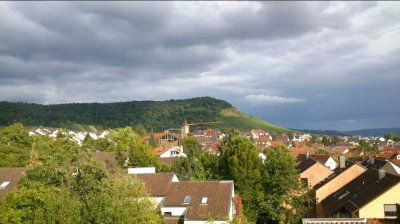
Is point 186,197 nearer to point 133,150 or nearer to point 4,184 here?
point 4,184

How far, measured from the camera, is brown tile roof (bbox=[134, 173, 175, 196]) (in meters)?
36.2

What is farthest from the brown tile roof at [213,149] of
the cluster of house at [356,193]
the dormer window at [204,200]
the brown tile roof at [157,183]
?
the dormer window at [204,200]

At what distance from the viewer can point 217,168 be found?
5000 cm

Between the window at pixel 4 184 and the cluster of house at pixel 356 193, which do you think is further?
Result: the window at pixel 4 184

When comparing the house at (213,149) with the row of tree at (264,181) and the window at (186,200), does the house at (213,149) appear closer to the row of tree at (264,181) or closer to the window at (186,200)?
the row of tree at (264,181)

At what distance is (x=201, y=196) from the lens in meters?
34.5

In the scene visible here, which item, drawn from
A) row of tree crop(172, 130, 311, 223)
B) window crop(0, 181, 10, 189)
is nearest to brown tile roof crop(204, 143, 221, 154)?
row of tree crop(172, 130, 311, 223)

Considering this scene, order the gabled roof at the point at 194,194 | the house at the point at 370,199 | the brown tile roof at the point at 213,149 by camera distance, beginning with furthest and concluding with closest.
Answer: the brown tile roof at the point at 213,149, the house at the point at 370,199, the gabled roof at the point at 194,194

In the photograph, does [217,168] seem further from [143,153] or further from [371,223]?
[371,223]

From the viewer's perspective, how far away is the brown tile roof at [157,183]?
36216 millimetres

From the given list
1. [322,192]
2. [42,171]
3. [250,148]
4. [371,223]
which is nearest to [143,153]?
[250,148]

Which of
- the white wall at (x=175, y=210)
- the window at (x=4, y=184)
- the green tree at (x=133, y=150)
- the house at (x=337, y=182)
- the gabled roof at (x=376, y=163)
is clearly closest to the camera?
the white wall at (x=175, y=210)

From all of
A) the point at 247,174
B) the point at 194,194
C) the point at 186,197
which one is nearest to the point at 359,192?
the point at 247,174

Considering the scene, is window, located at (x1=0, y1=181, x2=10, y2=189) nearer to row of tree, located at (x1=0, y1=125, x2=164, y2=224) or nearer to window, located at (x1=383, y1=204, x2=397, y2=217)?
row of tree, located at (x1=0, y1=125, x2=164, y2=224)
